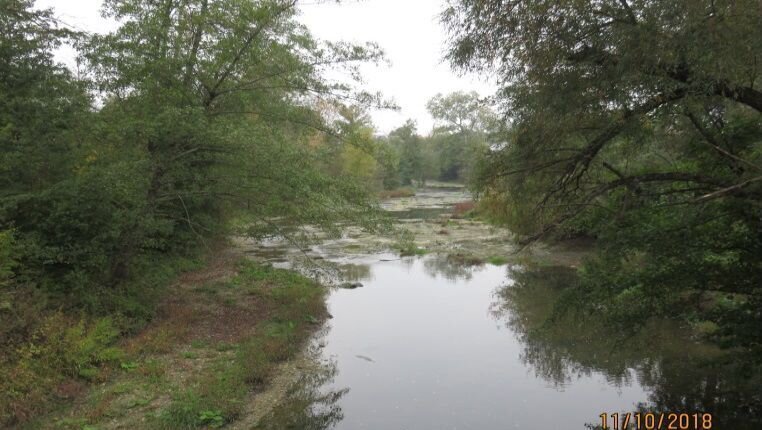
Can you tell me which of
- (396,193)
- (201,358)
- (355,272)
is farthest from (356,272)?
(396,193)

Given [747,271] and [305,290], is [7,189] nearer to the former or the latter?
[305,290]

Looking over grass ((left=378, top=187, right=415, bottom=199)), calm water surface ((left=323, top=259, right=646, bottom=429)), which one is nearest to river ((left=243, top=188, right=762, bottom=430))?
calm water surface ((left=323, top=259, right=646, bottom=429))

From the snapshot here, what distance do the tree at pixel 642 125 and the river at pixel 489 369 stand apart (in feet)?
4.68

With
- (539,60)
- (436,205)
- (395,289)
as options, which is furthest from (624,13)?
(436,205)

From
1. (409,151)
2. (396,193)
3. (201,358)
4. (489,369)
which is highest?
(409,151)

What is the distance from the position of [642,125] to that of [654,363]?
579 cm

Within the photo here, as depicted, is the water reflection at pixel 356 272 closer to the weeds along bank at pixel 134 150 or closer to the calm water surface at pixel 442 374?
the calm water surface at pixel 442 374

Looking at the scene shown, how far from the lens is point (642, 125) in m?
6.79

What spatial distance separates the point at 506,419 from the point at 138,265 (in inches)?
361

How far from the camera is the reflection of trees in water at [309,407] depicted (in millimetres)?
7980

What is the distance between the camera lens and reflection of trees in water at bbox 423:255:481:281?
19.6 m

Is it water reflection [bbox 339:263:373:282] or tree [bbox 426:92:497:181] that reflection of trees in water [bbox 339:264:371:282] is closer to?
water reflection [bbox 339:263:373:282]
